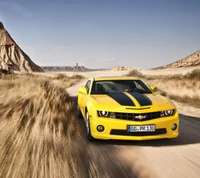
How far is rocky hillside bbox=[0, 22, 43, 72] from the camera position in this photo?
82.1 meters

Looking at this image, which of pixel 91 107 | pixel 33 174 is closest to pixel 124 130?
pixel 91 107

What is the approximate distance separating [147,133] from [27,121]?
2.58 metres

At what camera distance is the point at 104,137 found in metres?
5.40

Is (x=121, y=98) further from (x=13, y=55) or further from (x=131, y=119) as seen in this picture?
(x=13, y=55)

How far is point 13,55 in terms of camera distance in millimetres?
84000

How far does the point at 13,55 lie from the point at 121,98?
274 ft

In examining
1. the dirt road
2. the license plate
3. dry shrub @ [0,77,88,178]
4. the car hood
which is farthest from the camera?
the car hood

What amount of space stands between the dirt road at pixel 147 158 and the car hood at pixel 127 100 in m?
0.85

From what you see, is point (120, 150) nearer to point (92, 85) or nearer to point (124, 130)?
point (124, 130)

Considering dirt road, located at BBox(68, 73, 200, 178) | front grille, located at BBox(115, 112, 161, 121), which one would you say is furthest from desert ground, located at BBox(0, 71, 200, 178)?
front grille, located at BBox(115, 112, 161, 121)

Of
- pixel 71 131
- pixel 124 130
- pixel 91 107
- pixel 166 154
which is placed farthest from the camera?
pixel 71 131

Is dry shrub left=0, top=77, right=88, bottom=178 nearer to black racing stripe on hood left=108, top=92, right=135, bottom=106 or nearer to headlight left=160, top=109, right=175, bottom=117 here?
black racing stripe on hood left=108, top=92, right=135, bottom=106

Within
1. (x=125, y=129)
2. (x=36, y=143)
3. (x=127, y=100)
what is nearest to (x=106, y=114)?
(x=125, y=129)

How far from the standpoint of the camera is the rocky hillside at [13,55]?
82125 mm
